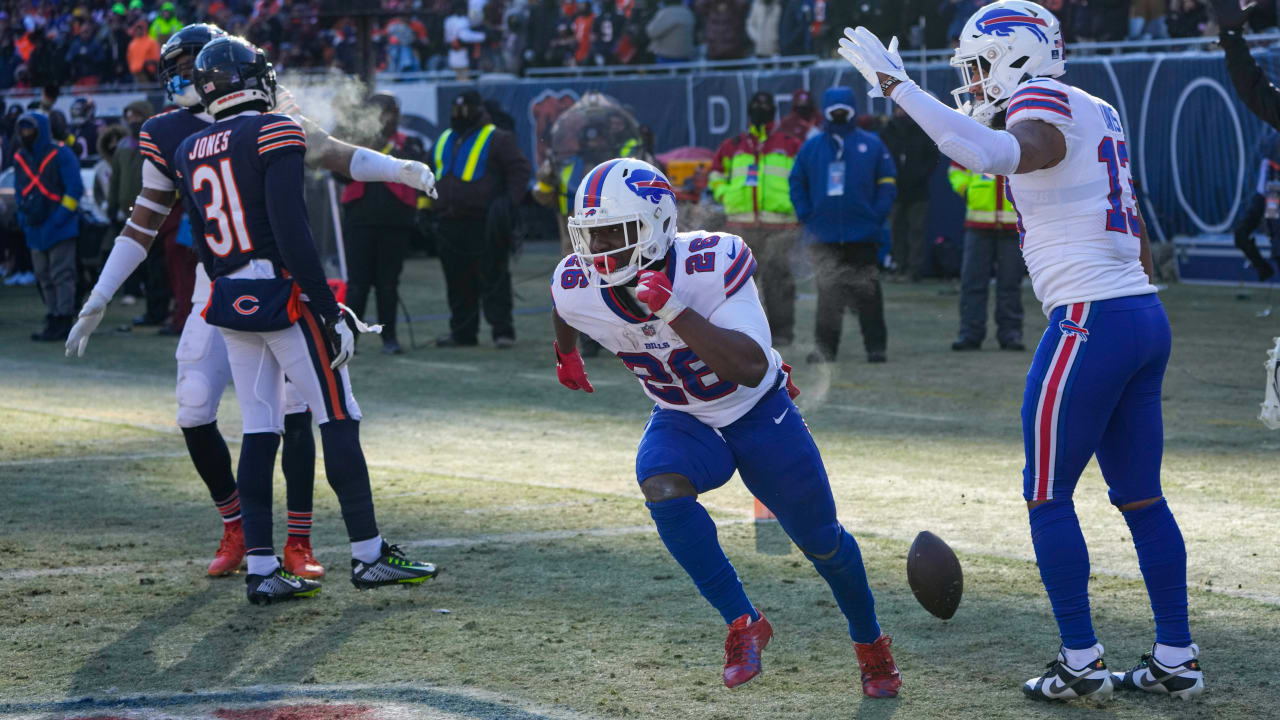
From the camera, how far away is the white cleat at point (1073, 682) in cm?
466

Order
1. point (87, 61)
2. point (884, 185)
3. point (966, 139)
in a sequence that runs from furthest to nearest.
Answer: point (87, 61)
point (884, 185)
point (966, 139)

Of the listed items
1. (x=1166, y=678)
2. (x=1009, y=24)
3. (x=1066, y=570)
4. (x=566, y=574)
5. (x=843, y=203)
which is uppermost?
(x=1009, y=24)

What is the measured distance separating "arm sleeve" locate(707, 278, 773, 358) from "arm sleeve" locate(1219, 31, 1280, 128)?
8.56ft

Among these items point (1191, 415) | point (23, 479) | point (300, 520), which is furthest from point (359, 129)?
point (300, 520)

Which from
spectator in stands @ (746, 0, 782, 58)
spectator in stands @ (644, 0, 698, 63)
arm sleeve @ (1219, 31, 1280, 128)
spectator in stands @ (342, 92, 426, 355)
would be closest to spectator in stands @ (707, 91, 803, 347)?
spectator in stands @ (342, 92, 426, 355)

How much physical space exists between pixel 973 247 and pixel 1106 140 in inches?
346

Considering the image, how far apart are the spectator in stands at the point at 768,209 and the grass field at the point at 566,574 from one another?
1.90 metres

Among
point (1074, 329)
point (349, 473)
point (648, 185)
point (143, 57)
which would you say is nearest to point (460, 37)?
point (143, 57)

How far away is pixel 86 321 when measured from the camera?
648cm

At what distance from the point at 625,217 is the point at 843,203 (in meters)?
8.11

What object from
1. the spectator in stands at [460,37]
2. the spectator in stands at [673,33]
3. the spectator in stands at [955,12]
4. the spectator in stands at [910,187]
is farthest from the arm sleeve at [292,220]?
the spectator in stands at [460,37]

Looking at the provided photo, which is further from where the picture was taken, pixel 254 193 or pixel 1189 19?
pixel 1189 19

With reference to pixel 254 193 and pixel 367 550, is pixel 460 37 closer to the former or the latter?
pixel 254 193

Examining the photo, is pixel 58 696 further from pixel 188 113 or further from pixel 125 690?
pixel 188 113
